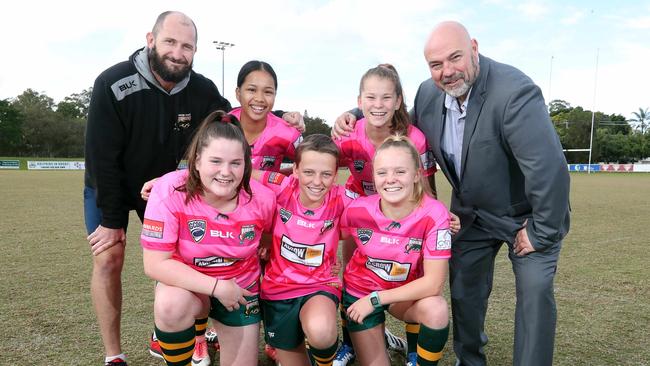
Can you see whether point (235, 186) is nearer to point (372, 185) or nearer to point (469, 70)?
point (372, 185)

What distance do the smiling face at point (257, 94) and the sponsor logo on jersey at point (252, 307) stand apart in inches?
53.1

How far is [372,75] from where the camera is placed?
10.7ft

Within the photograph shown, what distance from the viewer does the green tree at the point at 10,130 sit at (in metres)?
53.8

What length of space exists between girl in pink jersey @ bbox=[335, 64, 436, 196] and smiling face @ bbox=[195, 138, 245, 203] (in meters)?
0.99

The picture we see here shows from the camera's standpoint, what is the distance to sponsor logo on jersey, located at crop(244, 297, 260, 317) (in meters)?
2.87

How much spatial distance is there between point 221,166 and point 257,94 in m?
0.97

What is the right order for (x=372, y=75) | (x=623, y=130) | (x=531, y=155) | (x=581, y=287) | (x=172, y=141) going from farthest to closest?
(x=623, y=130), (x=581, y=287), (x=172, y=141), (x=372, y=75), (x=531, y=155)

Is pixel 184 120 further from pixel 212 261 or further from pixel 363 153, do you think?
pixel 363 153

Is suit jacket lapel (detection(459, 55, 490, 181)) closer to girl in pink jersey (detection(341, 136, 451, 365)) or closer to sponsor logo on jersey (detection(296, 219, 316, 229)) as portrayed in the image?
girl in pink jersey (detection(341, 136, 451, 365))

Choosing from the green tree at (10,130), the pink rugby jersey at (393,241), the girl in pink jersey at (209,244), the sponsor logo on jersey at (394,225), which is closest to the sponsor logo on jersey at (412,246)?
the pink rugby jersey at (393,241)

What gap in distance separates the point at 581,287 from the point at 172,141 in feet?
14.4

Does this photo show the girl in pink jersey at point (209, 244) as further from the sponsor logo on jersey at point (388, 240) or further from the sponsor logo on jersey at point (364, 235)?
the sponsor logo on jersey at point (388, 240)

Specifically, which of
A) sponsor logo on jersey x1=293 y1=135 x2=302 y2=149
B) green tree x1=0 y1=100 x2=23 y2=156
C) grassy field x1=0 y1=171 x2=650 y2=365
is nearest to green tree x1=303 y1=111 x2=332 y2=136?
green tree x1=0 y1=100 x2=23 y2=156

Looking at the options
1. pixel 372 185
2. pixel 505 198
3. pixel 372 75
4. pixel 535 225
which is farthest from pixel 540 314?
pixel 372 75
